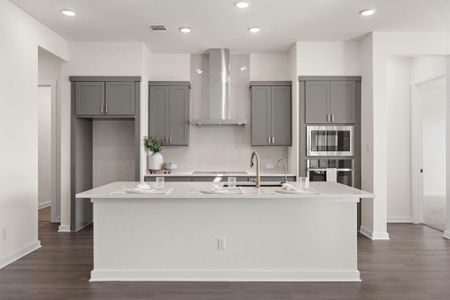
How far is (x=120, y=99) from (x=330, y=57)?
132 inches

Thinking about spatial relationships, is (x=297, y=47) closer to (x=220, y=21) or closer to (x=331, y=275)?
(x=220, y=21)

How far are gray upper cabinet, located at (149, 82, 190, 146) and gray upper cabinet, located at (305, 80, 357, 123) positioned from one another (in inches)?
78.1

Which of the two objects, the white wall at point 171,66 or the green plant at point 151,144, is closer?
the green plant at point 151,144

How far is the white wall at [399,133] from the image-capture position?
6.34 meters

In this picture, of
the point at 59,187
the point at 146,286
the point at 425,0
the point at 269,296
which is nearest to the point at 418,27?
the point at 425,0

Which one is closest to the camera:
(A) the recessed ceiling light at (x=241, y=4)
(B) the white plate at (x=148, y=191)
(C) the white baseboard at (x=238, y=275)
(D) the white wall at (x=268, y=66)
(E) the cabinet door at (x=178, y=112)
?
(B) the white plate at (x=148, y=191)

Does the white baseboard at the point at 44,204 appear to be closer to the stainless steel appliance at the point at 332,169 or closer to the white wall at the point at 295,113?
the white wall at the point at 295,113

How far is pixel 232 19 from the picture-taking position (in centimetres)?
482

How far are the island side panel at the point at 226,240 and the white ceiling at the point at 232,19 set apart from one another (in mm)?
2345

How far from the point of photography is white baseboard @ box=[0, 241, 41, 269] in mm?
4031

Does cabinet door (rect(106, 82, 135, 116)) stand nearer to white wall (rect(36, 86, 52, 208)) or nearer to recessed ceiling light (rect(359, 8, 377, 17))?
white wall (rect(36, 86, 52, 208))

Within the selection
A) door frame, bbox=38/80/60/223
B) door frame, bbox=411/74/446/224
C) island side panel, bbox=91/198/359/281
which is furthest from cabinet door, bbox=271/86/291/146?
door frame, bbox=38/80/60/223

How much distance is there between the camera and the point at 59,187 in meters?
6.46

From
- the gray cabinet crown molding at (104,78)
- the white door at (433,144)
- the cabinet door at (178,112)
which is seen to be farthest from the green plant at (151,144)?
the white door at (433,144)
